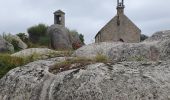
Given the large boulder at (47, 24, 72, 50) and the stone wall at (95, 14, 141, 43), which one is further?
the stone wall at (95, 14, 141, 43)

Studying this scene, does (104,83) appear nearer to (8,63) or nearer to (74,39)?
(8,63)

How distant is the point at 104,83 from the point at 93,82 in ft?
0.52

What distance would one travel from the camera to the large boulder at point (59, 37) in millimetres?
37606

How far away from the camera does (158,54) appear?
933 centimetres

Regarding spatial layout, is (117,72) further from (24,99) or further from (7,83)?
(7,83)

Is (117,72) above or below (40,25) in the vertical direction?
below

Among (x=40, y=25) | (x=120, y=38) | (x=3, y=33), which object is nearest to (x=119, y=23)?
(x=120, y=38)

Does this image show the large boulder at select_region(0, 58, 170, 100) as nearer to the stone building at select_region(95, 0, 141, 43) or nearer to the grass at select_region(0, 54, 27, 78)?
the grass at select_region(0, 54, 27, 78)

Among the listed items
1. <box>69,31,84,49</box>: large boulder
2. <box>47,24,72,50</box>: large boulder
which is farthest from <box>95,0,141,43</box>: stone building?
<box>47,24,72,50</box>: large boulder

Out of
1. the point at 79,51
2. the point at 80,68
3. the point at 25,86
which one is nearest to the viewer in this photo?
the point at 80,68

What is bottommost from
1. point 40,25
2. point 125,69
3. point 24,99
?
point 24,99

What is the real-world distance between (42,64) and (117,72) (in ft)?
6.17

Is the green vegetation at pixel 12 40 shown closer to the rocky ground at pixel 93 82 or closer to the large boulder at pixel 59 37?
the large boulder at pixel 59 37

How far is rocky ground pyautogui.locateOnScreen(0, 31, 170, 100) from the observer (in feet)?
22.1
